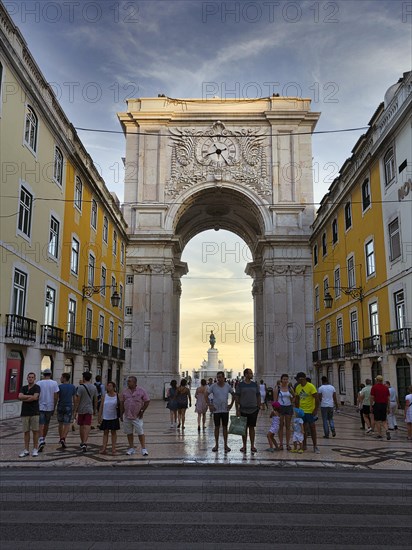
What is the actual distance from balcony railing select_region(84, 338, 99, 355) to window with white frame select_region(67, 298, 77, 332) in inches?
58.0

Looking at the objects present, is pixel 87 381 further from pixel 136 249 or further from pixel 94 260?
pixel 136 249

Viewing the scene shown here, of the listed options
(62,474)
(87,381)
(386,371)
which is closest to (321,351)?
(386,371)

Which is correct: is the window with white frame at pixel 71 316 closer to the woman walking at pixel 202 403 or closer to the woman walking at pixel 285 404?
the woman walking at pixel 202 403

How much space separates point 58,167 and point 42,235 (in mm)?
3867

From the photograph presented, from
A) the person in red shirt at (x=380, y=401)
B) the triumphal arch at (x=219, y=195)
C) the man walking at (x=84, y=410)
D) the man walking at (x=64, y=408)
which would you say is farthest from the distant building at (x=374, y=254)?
the man walking at (x=64, y=408)

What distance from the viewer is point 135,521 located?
5547mm

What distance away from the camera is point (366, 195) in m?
24.3

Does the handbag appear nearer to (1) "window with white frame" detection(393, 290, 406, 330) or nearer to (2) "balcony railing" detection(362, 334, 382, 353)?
(1) "window with white frame" detection(393, 290, 406, 330)

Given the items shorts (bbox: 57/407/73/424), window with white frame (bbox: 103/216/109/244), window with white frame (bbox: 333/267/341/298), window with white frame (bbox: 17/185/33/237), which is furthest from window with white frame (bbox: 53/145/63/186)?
window with white frame (bbox: 333/267/341/298)

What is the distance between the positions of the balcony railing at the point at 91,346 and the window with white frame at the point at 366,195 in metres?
15.1

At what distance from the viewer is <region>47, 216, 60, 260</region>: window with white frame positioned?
827 inches

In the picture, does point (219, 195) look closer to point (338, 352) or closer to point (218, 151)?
point (218, 151)

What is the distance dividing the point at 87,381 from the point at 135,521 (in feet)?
21.1

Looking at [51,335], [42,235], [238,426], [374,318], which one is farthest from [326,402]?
[42,235]
